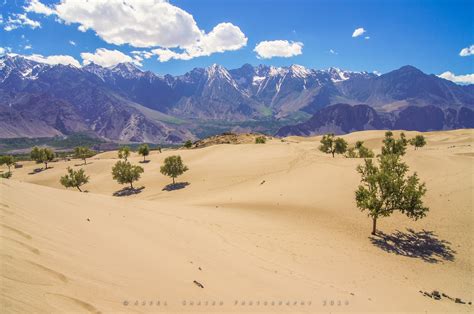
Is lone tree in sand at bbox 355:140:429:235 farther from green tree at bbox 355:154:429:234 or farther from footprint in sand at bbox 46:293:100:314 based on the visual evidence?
footprint in sand at bbox 46:293:100:314

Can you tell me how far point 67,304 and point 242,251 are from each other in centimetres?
1194

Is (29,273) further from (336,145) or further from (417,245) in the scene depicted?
(336,145)

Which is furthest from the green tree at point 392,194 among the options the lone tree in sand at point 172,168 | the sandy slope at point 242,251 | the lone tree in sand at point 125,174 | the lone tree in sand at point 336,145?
the lone tree in sand at point 336,145

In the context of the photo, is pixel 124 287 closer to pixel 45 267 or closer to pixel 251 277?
pixel 45 267

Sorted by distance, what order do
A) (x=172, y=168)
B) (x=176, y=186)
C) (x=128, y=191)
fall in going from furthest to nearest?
(x=128, y=191), (x=172, y=168), (x=176, y=186)

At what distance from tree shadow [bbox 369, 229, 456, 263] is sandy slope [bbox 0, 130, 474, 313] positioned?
149 mm

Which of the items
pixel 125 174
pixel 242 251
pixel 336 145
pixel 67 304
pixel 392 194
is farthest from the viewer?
pixel 336 145

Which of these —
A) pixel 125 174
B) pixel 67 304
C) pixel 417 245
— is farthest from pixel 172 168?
pixel 67 304

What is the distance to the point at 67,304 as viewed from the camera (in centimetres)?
598

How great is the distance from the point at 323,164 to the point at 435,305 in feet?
109

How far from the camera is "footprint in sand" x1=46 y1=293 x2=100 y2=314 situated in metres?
5.77

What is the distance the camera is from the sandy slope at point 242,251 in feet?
24.0

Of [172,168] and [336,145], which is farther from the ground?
[336,145]

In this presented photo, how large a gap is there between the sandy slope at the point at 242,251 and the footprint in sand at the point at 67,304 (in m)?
0.02
